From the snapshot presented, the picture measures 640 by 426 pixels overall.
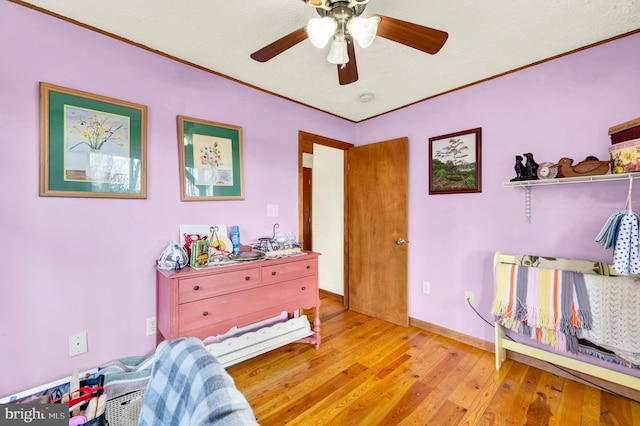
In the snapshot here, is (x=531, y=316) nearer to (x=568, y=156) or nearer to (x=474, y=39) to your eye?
(x=568, y=156)

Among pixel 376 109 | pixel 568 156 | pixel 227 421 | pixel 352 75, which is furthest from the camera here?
pixel 376 109

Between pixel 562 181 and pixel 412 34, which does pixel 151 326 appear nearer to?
pixel 412 34

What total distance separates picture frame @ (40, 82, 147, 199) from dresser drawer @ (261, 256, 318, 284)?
104 centimetres

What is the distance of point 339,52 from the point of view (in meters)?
1.40

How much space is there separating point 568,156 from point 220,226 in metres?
2.73

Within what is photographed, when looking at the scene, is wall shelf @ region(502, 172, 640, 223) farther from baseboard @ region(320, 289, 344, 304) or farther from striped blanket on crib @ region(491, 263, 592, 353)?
baseboard @ region(320, 289, 344, 304)

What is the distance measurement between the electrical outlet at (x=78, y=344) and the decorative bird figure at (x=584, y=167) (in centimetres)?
334

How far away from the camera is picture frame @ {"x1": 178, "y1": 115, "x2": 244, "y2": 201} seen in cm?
208

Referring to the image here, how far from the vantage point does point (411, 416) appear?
5.35 feet

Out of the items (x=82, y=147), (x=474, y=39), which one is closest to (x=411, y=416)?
(x=474, y=39)

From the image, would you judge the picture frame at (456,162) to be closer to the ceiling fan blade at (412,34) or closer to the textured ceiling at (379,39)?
the textured ceiling at (379,39)

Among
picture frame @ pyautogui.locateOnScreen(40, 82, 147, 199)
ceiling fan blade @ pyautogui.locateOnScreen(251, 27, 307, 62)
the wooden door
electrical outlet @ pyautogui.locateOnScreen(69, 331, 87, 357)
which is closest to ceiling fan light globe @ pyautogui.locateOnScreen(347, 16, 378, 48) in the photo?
ceiling fan blade @ pyautogui.locateOnScreen(251, 27, 307, 62)

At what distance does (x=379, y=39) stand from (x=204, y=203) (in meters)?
1.76
